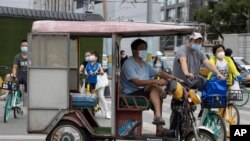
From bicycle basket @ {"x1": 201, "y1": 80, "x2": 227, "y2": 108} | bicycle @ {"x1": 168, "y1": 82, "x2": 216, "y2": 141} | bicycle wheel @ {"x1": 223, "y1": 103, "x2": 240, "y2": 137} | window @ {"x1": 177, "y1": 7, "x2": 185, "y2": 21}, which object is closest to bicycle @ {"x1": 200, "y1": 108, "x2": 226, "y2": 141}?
bicycle basket @ {"x1": 201, "y1": 80, "x2": 227, "y2": 108}

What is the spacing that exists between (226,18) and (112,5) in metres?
27.9

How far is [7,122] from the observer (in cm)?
1250

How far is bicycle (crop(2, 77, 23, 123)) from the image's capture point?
40.2ft

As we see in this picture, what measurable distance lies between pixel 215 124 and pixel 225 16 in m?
41.6

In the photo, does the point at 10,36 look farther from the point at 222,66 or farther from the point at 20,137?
the point at 222,66

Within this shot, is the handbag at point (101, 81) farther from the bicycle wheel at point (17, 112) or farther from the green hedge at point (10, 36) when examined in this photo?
the green hedge at point (10, 36)

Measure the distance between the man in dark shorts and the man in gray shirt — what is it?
42 cm

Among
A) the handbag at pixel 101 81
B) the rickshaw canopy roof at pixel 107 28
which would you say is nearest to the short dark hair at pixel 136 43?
the rickshaw canopy roof at pixel 107 28

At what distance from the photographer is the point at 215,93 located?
8.61 meters

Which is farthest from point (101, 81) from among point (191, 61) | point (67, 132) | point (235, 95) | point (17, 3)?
point (17, 3)

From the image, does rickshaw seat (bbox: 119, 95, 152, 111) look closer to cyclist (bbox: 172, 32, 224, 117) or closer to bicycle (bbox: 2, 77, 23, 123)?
cyclist (bbox: 172, 32, 224, 117)

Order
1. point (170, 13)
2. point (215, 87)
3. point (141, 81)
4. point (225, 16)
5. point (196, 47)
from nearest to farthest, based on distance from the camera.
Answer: point (141, 81) → point (215, 87) → point (196, 47) → point (225, 16) → point (170, 13)

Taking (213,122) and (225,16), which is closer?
(213,122)

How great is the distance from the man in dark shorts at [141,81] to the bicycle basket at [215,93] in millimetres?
691
